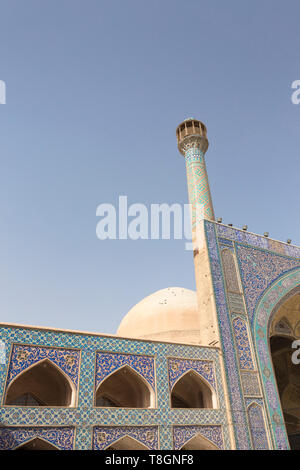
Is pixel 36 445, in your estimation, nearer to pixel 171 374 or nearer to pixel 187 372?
pixel 171 374

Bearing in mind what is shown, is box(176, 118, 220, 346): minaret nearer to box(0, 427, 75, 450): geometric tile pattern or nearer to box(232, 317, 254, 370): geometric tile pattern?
box(232, 317, 254, 370): geometric tile pattern

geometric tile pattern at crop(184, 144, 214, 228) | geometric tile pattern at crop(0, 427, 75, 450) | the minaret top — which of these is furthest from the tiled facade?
the minaret top

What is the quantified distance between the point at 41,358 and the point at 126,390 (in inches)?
129

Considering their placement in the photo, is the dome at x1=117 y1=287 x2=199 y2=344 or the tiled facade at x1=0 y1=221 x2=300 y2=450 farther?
the dome at x1=117 y1=287 x2=199 y2=344

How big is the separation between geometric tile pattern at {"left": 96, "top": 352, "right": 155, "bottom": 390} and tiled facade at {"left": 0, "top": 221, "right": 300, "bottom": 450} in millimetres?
19

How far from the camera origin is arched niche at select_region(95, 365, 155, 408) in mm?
7749

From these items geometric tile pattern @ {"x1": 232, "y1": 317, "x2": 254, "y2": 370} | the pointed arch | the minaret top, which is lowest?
the pointed arch

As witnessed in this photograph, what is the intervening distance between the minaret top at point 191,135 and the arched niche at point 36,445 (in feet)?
33.8

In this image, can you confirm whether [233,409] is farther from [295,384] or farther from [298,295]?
[295,384]

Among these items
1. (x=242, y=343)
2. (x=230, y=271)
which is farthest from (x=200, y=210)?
(x=242, y=343)

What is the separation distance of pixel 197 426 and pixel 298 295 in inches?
228
